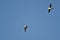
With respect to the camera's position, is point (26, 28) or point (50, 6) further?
point (26, 28)

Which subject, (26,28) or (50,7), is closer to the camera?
(50,7)

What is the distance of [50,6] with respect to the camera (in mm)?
16469

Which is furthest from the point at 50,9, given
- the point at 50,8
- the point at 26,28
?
the point at 26,28

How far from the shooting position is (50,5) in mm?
16516

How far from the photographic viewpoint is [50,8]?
1631 centimetres

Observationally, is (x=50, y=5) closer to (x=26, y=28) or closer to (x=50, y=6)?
(x=50, y=6)

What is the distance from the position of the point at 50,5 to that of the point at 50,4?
0.12 m

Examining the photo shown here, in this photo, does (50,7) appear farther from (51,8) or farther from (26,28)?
(26,28)

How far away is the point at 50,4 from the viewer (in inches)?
654

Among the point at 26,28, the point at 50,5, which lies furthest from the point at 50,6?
the point at 26,28

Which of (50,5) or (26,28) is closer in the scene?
(50,5)

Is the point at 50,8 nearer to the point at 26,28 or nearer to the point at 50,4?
the point at 50,4

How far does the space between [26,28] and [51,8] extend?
3993mm

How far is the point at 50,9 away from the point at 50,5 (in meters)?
0.38
